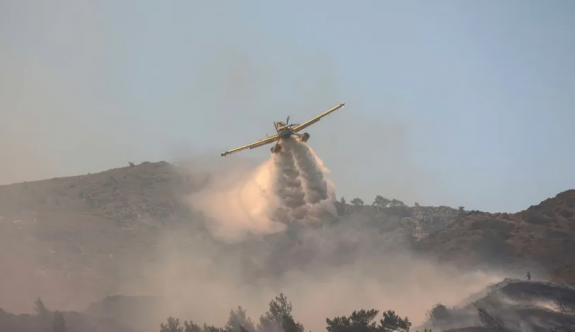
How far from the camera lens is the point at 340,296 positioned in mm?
133000

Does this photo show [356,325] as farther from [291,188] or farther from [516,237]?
[516,237]

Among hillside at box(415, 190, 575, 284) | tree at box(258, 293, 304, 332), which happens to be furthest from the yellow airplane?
hillside at box(415, 190, 575, 284)

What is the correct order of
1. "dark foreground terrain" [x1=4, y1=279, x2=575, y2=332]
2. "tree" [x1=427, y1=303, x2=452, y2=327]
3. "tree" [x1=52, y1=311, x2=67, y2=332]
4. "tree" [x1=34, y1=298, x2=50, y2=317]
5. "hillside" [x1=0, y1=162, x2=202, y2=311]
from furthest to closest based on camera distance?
"hillside" [x1=0, y1=162, x2=202, y2=311] → "tree" [x1=34, y1=298, x2=50, y2=317] → "tree" [x1=52, y1=311, x2=67, y2=332] → "tree" [x1=427, y1=303, x2=452, y2=327] → "dark foreground terrain" [x1=4, y1=279, x2=575, y2=332]

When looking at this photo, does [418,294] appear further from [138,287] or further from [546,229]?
[138,287]

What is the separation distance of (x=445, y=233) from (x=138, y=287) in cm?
8834

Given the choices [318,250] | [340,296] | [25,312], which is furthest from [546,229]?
[25,312]

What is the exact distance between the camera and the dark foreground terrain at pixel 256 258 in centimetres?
9488

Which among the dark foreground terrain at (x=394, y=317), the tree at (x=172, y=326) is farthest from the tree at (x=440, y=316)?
the tree at (x=172, y=326)

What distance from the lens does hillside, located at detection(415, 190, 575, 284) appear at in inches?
4938

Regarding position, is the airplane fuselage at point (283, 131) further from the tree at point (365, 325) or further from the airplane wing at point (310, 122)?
the tree at point (365, 325)

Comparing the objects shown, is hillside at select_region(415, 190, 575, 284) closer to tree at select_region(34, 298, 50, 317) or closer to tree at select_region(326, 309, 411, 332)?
tree at select_region(326, 309, 411, 332)

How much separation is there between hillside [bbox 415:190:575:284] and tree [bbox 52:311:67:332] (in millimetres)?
93170

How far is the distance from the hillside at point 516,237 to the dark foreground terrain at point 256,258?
0.29 metres

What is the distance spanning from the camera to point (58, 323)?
11412 centimetres
